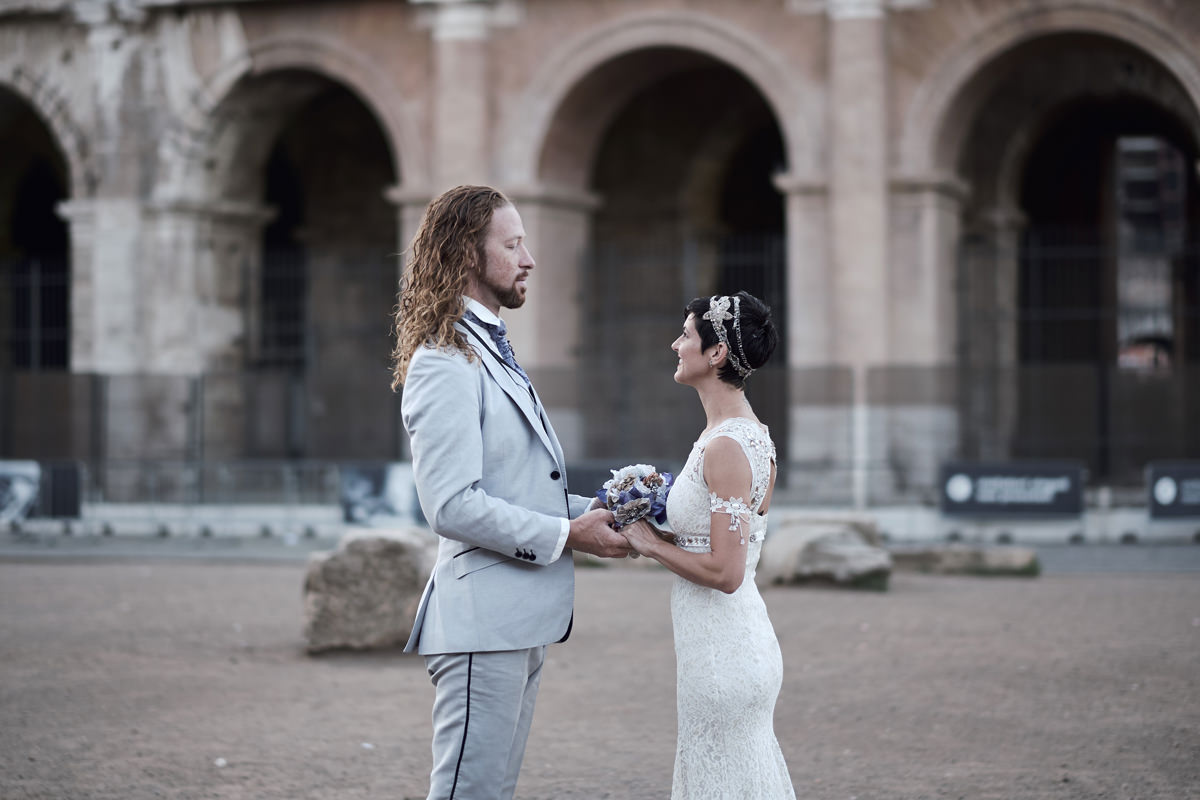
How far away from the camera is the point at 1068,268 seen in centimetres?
2589

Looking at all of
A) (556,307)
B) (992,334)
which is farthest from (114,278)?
(992,334)

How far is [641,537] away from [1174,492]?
13.2 metres

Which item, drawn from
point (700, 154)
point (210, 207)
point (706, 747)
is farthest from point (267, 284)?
point (706, 747)

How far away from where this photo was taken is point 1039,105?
23.0 m

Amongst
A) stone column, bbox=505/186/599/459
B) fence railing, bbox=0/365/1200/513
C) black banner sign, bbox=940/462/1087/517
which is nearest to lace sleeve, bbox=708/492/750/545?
fence railing, bbox=0/365/1200/513

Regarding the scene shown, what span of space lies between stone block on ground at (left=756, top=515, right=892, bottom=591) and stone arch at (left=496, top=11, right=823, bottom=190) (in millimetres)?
7701

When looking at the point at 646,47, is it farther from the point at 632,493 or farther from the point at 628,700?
the point at 632,493

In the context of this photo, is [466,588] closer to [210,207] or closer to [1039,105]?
[210,207]

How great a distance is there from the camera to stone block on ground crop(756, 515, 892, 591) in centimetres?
1220

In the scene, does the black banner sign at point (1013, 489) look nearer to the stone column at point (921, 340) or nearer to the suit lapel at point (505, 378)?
the stone column at point (921, 340)

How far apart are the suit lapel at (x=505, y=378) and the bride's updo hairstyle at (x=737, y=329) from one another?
20.0 inches

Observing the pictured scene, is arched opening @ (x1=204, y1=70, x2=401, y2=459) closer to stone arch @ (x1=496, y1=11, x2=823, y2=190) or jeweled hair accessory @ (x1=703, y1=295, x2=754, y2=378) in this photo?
stone arch @ (x1=496, y1=11, x2=823, y2=190)

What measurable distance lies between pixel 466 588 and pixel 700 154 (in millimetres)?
20819

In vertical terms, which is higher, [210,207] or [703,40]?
[703,40]
